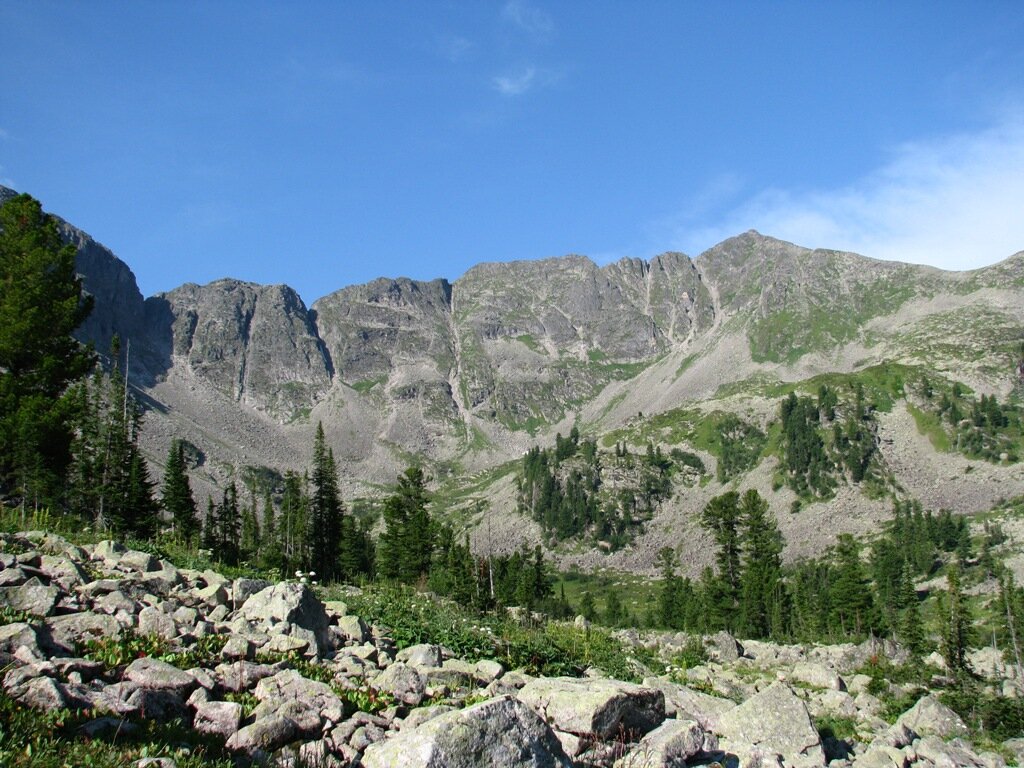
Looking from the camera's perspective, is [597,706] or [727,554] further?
[727,554]

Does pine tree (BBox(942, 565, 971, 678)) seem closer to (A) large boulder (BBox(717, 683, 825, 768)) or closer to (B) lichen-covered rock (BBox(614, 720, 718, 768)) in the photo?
(A) large boulder (BBox(717, 683, 825, 768))

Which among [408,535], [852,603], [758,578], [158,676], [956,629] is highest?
[158,676]

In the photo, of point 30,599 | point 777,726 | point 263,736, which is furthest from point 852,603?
point 30,599

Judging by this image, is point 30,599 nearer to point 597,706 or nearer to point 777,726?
point 597,706

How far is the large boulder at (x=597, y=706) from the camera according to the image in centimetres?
1055

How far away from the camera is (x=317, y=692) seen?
35.8ft

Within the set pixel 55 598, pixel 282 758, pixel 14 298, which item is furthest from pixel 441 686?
pixel 14 298

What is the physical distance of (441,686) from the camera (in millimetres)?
12930

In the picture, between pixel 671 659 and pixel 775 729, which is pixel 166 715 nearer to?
pixel 775 729

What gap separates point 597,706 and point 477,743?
3561 mm

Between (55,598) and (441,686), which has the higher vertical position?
(55,598)

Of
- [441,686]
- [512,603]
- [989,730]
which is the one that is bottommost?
[512,603]

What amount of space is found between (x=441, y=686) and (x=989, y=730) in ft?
85.5

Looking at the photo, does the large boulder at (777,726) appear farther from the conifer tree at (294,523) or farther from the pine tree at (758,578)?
the conifer tree at (294,523)
